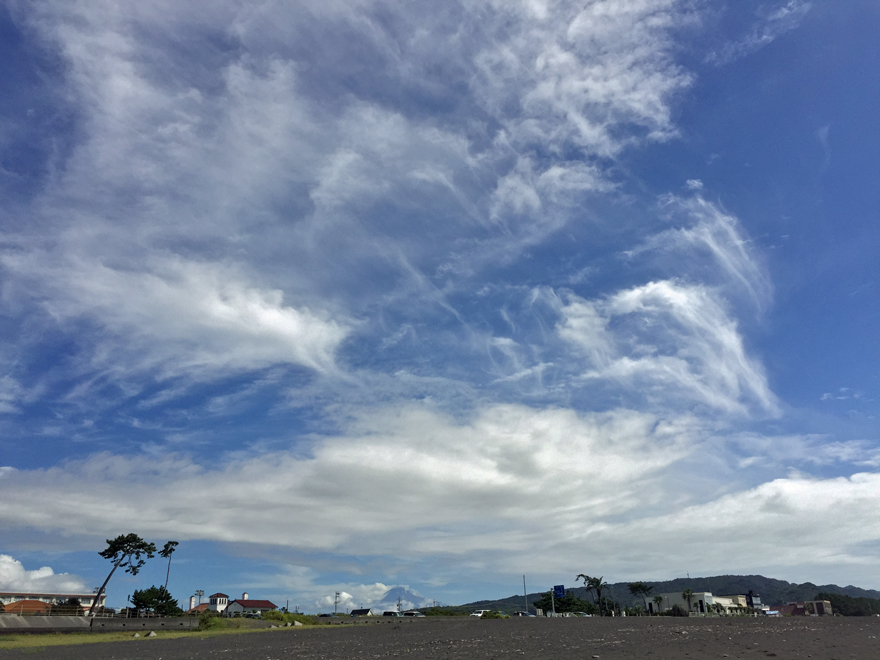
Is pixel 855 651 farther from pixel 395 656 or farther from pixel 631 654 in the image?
pixel 395 656

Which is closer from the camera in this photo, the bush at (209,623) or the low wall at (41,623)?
the low wall at (41,623)

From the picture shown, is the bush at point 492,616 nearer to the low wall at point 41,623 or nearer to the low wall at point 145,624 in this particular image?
the low wall at point 145,624

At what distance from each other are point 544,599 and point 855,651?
173835mm

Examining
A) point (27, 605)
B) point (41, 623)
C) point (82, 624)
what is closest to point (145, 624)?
point (82, 624)

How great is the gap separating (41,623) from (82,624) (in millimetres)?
5576

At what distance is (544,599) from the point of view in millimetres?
197250

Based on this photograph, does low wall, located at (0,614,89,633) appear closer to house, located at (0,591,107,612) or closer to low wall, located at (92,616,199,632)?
low wall, located at (92,616,199,632)

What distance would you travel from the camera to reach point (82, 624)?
76.6 metres

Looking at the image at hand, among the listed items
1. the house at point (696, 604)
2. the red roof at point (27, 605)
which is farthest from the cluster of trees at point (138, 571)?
the house at point (696, 604)

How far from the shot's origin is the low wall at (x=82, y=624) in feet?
224

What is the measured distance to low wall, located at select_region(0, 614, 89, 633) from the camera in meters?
67.3

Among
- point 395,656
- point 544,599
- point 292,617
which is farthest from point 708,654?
point 544,599

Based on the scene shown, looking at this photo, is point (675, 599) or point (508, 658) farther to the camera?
point (675, 599)

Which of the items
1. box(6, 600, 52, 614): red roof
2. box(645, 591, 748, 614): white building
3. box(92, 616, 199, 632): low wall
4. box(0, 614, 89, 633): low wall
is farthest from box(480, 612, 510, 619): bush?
box(6, 600, 52, 614): red roof
